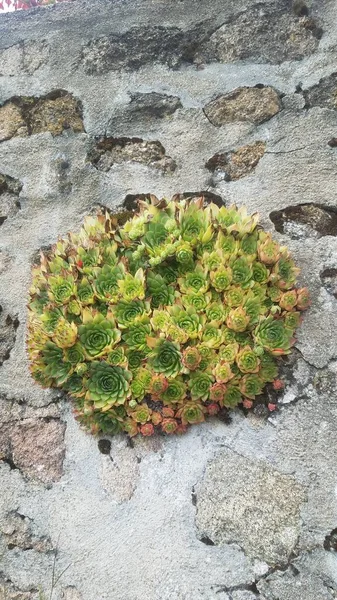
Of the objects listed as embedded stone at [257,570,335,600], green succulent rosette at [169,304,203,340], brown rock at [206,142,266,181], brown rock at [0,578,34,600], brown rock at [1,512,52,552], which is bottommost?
brown rock at [0,578,34,600]

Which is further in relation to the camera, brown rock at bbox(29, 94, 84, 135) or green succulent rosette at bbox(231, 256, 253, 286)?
brown rock at bbox(29, 94, 84, 135)

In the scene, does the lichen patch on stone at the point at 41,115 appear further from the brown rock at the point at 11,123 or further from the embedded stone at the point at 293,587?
the embedded stone at the point at 293,587

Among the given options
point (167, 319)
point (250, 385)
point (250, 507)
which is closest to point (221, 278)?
point (167, 319)

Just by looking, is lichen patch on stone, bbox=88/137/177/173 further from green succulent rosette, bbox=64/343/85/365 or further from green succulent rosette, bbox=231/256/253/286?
green succulent rosette, bbox=64/343/85/365

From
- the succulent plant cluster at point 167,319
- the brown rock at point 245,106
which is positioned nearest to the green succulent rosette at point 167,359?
the succulent plant cluster at point 167,319

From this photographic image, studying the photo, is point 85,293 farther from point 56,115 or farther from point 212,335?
point 56,115

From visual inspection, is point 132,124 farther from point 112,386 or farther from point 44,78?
point 112,386

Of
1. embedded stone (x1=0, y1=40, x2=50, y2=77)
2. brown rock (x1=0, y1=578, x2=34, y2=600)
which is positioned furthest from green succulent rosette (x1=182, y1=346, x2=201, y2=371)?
embedded stone (x1=0, y1=40, x2=50, y2=77)
